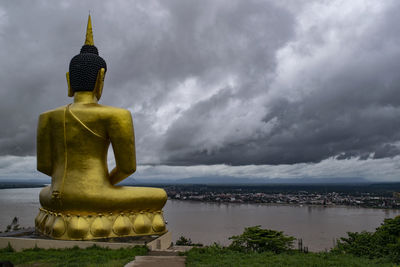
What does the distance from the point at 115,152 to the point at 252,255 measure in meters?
4.80

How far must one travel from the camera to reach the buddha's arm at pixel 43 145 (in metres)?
10.1

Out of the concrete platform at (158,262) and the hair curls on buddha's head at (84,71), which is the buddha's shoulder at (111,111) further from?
the concrete platform at (158,262)

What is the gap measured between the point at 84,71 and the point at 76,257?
5.61 meters

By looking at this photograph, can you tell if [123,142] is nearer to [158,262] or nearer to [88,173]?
[88,173]

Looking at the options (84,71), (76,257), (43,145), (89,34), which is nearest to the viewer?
(76,257)

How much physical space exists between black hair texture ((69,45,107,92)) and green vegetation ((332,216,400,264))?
8970 millimetres

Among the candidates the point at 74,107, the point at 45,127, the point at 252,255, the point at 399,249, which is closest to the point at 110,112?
the point at 74,107

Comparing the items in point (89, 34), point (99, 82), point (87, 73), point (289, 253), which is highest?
point (89, 34)

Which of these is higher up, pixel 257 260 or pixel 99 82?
pixel 99 82

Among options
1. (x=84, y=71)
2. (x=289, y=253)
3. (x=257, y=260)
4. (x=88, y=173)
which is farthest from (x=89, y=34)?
(x=289, y=253)

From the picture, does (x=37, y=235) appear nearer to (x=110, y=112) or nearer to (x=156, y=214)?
(x=156, y=214)

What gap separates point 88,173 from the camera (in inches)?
384

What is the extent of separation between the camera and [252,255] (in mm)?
8117

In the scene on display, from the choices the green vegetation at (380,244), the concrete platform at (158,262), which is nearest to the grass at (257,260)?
the concrete platform at (158,262)
